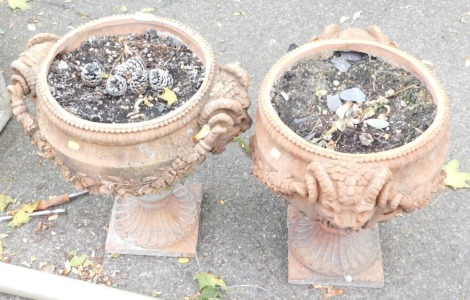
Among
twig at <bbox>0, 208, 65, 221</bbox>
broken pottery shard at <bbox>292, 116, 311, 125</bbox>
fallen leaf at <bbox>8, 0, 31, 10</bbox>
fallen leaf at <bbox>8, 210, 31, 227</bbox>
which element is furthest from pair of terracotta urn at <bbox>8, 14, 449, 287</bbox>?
fallen leaf at <bbox>8, 0, 31, 10</bbox>

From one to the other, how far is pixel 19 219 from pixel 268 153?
53.3 inches

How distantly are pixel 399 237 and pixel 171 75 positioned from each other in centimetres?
127

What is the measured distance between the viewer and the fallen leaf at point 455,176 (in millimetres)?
2549

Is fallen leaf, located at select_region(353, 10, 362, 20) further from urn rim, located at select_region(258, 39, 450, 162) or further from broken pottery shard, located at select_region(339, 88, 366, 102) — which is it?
broken pottery shard, located at select_region(339, 88, 366, 102)

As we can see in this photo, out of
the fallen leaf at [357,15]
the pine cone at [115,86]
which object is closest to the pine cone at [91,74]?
the pine cone at [115,86]

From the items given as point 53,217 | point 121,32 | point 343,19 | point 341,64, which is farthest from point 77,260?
point 343,19

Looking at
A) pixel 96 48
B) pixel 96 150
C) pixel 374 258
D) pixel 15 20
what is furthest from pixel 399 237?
pixel 15 20

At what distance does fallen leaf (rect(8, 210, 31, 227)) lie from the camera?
2498 millimetres

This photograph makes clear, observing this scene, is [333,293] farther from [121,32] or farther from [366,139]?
[121,32]

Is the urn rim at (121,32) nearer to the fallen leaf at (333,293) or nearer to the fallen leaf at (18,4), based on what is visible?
the fallen leaf at (333,293)

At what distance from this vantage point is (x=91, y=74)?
200 centimetres

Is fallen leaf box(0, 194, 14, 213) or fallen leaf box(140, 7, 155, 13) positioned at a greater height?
fallen leaf box(140, 7, 155, 13)

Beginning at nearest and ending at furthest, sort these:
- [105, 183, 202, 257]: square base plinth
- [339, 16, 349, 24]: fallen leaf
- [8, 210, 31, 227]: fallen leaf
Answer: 1. [105, 183, 202, 257]: square base plinth
2. [8, 210, 31, 227]: fallen leaf
3. [339, 16, 349, 24]: fallen leaf

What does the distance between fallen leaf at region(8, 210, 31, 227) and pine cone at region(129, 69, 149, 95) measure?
0.97 meters
